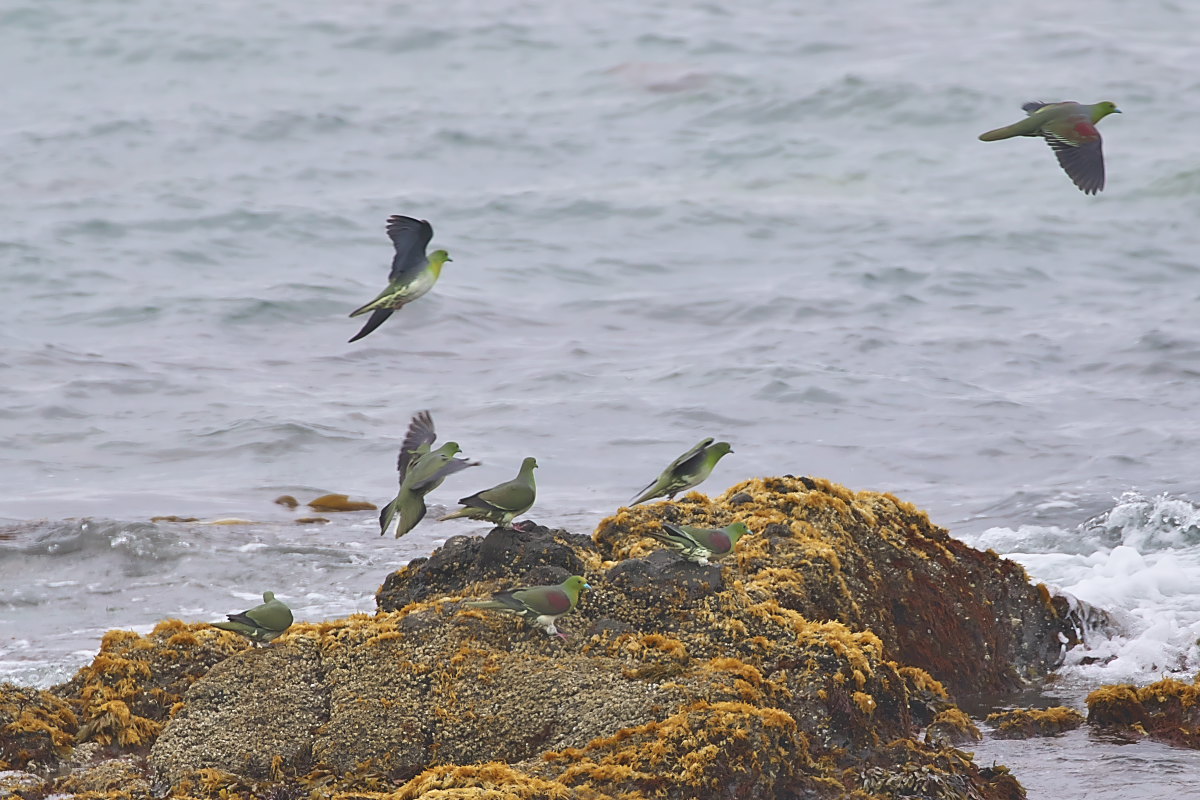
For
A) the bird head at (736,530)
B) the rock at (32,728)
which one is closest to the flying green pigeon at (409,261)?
the bird head at (736,530)

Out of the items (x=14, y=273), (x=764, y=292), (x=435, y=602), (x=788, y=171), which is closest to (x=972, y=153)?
(x=788, y=171)

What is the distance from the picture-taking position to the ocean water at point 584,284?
30.9ft

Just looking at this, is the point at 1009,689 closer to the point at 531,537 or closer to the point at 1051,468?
the point at 531,537

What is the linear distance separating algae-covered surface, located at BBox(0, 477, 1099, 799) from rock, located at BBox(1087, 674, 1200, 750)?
0.68 m

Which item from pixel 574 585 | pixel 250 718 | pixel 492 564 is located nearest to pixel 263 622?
pixel 250 718

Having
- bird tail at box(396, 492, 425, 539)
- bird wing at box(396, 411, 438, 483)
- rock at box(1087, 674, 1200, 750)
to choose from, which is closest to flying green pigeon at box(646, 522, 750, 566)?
bird tail at box(396, 492, 425, 539)

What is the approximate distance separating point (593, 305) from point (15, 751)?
11172 mm

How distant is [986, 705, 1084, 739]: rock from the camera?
19.3 ft

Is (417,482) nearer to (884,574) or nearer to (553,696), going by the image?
(553,696)

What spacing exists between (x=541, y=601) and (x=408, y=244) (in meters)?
1.74

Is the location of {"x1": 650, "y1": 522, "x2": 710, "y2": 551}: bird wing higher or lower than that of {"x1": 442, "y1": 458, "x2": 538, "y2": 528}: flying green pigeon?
lower

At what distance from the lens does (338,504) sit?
10.4 meters

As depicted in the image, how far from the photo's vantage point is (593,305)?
15.9m

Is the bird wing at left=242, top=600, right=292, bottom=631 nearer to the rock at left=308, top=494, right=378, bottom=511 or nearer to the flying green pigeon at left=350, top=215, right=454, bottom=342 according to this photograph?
the flying green pigeon at left=350, top=215, right=454, bottom=342
